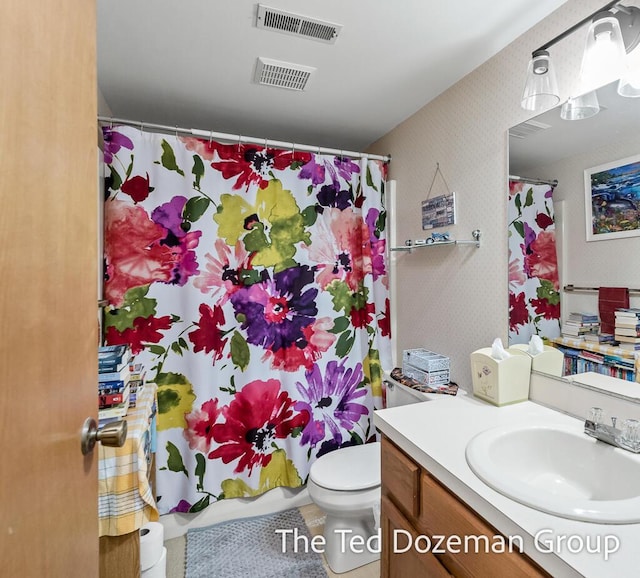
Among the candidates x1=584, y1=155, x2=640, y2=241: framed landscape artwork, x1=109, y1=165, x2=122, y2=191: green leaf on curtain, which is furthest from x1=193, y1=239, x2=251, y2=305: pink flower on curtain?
x1=584, y1=155, x2=640, y2=241: framed landscape artwork

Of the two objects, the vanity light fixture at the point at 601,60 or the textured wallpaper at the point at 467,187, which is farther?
the textured wallpaper at the point at 467,187

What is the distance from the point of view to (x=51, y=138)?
584mm

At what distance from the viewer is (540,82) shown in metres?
1.16

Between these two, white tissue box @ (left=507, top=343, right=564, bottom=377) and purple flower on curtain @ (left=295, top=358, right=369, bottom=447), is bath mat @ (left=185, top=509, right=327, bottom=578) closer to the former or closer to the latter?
purple flower on curtain @ (left=295, top=358, right=369, bottom=447)

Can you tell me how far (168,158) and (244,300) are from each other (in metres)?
0.83

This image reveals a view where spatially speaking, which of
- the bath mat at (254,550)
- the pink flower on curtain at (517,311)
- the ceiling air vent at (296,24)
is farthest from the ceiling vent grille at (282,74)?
the bath mat at (254,550)

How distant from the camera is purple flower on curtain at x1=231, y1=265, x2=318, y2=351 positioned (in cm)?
196

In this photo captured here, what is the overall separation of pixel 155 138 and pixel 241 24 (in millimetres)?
745

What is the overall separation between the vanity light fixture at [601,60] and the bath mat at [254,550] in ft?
6.89

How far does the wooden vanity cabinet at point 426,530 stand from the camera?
765mm

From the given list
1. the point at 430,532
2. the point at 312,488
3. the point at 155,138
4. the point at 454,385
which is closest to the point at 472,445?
the point at 430,532

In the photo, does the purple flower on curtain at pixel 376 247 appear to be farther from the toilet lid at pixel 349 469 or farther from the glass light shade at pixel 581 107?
the glass light shade at pixel 581 107

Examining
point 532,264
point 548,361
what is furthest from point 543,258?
point 548,361

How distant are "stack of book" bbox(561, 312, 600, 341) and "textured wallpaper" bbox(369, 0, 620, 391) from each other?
24 centimetres
